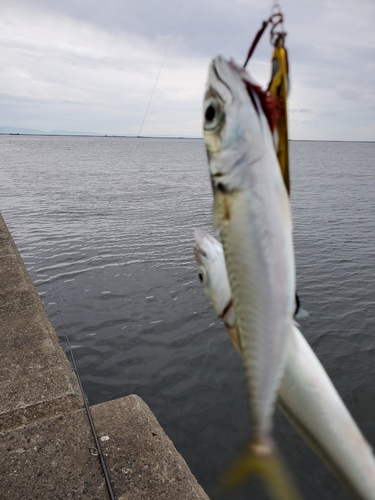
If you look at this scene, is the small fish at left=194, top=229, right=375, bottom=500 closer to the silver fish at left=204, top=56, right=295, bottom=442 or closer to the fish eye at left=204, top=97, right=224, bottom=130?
the silver fish at left=204, top=56, right=295, bottom=442

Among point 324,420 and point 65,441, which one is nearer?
point 324,420

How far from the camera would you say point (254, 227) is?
1.03m

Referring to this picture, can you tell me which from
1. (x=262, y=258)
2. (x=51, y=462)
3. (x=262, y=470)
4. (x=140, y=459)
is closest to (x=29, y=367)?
(x=51, y=462)

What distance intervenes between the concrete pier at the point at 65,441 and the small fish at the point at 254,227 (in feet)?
8.41

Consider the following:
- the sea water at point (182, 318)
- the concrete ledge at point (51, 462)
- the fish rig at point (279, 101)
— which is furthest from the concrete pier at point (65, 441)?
the fish rig at point (279, 101)

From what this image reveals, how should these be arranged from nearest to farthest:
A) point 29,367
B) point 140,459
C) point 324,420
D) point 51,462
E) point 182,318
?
point 324,420, point 51,462, point 140,459, point 29,367, point 182,318

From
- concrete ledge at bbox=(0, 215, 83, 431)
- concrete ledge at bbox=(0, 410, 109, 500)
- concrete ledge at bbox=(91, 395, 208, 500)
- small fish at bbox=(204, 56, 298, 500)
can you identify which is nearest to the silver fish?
small fish at bbox=(204, 56, 298, 500)

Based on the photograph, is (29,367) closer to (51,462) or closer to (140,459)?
(51,462)

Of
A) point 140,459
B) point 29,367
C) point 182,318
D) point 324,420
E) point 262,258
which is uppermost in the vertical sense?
point 262,258

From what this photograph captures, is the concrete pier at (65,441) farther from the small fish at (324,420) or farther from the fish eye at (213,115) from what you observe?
the fish eye at (213,115)

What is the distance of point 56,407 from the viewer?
3943 mm

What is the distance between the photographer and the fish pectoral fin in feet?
3.58

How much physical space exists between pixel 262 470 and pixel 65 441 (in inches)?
115

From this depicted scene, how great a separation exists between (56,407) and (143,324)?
505 centimetres
